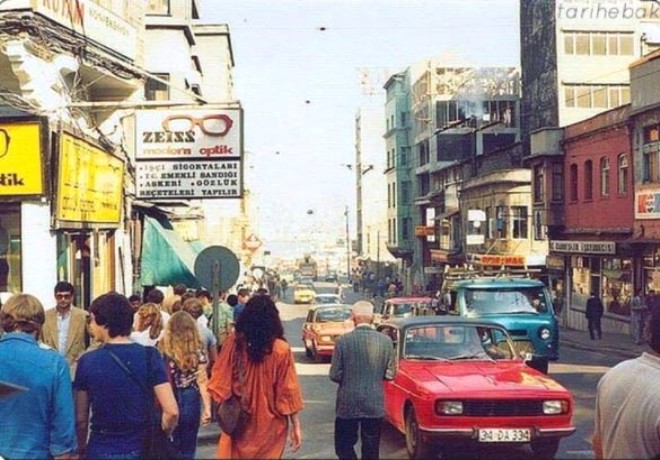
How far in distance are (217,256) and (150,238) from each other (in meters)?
11.1

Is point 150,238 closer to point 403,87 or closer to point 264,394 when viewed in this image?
point 264,394

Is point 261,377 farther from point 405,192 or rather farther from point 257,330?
point 405,192

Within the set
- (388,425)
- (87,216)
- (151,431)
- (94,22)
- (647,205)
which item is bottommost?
(388,425)

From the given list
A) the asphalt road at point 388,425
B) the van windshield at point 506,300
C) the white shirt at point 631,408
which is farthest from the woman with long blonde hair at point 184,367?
the van windshield at point 506,300

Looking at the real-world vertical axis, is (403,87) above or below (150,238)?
above

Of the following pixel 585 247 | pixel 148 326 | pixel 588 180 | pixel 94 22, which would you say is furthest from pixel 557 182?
pixel 148 326

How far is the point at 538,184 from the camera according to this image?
1716 inches

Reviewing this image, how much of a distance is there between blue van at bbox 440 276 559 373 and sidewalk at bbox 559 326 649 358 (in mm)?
8656

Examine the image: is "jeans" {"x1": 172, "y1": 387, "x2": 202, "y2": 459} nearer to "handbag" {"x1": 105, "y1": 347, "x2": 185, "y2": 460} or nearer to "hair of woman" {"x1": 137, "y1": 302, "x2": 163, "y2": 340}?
"hair of woman" {"x1": 137, "y1": 302, "x2": 163, "y2": 340}

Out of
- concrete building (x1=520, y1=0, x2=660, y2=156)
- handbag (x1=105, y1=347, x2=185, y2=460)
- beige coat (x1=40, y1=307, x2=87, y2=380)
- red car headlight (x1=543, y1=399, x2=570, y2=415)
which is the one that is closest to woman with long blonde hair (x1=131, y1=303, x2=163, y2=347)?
beige coat (x1=40, y1=307, x2=87, y2=380)

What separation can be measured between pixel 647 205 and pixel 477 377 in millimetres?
23411

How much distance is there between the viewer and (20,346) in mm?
5645

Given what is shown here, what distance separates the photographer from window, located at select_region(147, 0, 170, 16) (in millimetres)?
37000

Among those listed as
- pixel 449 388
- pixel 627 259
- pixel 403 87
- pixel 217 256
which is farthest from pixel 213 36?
pixel 449 388
